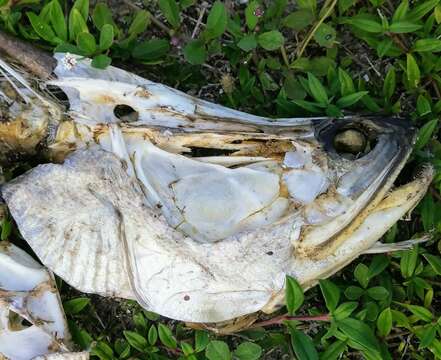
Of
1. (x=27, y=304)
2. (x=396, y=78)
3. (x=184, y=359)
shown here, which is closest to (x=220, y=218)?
(x=184, y=359)

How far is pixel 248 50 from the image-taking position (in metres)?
3.07

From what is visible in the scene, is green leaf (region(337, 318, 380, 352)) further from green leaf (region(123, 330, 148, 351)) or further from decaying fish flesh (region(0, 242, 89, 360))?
decaying fish flesh (region(0, 242, 89, 360))

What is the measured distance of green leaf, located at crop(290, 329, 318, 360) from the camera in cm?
288

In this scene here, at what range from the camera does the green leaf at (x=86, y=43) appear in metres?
2.90

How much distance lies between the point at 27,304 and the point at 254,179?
46.3 inches

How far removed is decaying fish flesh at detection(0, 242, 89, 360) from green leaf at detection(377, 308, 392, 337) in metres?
→ 1.39

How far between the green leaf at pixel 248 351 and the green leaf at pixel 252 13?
150cm

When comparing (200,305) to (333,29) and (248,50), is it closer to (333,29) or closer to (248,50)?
(248,50)

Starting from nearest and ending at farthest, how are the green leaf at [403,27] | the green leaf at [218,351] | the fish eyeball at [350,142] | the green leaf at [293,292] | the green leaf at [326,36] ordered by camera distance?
the green leaf at [293,292]
the fish eyeball at [350,142]
the green leaf at [218,351]
the green leaf at [403,27]
the green leaf at [326,36]

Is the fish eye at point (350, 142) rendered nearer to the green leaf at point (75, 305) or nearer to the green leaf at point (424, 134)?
the green leaf at point (424, 134)

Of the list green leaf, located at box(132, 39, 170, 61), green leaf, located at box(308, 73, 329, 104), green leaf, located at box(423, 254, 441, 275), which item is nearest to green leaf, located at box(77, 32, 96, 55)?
green leaf, located at box(132, 39, 170, 61)

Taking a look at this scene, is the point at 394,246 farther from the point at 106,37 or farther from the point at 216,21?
the point at 106,37

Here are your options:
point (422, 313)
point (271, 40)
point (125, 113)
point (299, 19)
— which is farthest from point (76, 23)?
point (422, 313)

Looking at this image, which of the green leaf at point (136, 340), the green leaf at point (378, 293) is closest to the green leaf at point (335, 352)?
the green leaf at point (378, 293)
